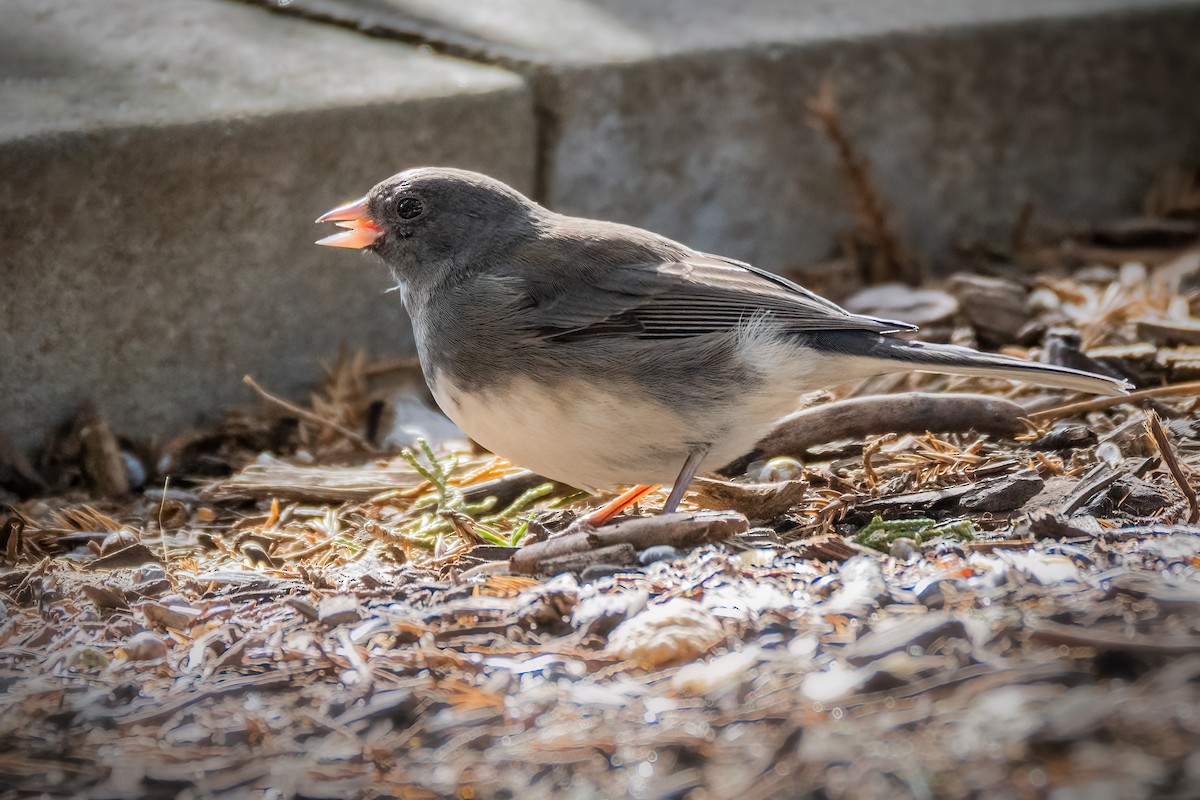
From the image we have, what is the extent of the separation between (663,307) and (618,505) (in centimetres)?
56

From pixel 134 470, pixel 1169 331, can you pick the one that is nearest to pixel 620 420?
pixel 134 470

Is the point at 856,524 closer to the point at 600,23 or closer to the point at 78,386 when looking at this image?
the point at 78,386

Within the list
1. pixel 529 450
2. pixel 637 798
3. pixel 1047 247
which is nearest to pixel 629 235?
pixel 529 450

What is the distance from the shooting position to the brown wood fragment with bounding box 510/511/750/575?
8.96 feet

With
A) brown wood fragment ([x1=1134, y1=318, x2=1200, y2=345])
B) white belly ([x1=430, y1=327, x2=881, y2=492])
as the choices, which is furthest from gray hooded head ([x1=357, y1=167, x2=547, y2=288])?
brown wood fragment ([x1=1134, y1=318, x2=1200, y2=345])

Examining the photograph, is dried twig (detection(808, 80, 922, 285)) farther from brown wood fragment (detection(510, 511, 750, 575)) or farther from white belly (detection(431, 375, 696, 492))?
brown wood fragment (detection(510, 511, 750, 575))

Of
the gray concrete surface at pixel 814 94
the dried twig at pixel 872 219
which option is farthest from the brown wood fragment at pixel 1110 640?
the dried twig at pixel 872 219

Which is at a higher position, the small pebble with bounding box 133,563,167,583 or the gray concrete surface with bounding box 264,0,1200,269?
the gray concrete surface with bounding box 264,0,1200,269

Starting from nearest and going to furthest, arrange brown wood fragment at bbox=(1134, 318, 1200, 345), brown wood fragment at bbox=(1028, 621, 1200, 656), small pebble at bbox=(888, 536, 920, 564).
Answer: brown wood fragment at bbox=(1028, 621, 1200, 656) → small pebble at bbox=(888, 536, 920, 564) → brown wood fragment at bbox=(1134, 318, 1200, 345)

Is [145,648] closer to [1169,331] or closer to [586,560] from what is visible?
[586,560]

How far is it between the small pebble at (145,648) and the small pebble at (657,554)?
0.97 meters

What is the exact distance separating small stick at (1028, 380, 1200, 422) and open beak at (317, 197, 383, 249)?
188 cm

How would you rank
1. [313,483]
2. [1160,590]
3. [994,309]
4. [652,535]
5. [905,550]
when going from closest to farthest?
[1160,590]
[905,550]
[652,535]
[313,483]
[994,309]

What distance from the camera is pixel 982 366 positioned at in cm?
287
